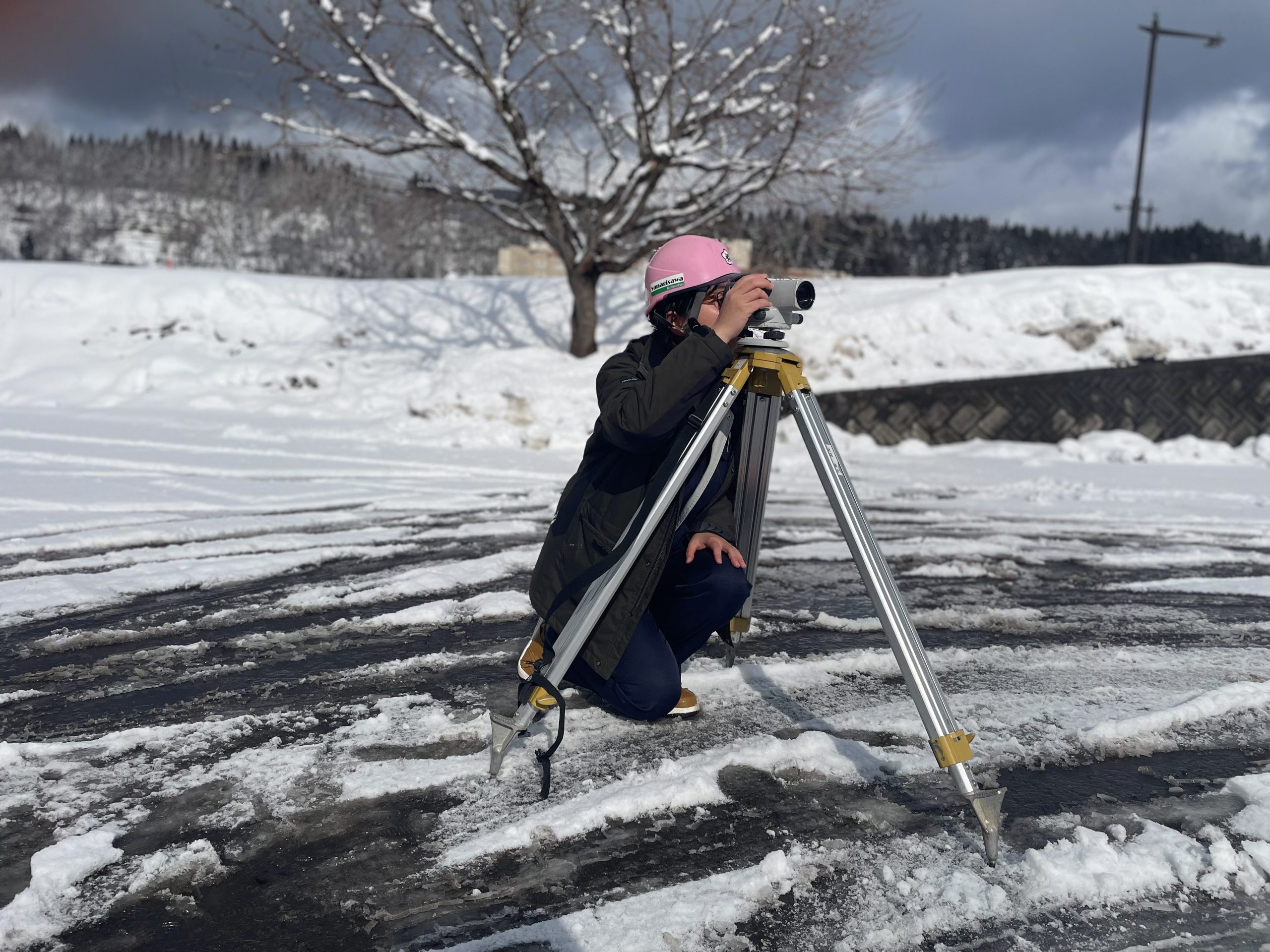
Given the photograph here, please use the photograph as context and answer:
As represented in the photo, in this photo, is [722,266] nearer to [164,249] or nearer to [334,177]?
[334,177]

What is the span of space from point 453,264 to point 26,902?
39.8 metres

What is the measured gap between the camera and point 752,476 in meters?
2.93

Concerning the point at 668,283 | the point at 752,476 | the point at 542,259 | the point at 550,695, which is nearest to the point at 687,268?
the point at 668,283

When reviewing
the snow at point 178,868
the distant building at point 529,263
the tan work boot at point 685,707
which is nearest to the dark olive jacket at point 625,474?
the tan work boot at point 685,707

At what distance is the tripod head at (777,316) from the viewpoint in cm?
223

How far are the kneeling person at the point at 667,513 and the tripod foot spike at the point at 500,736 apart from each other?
0.88 ft

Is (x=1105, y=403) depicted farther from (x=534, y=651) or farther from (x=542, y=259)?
(x=542, y=259)

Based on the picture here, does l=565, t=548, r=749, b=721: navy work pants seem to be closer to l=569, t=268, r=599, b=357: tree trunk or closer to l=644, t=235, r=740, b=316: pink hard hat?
l=644, t=235, r=740, b=316: pink hard hat

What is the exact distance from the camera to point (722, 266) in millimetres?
2531

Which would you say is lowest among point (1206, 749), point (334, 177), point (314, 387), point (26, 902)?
point (26, 902)

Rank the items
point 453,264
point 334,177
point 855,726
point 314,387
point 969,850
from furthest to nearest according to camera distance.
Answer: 1. point 453,264
2. point 314,387
3. point 334,177
4. point 855,726
5. point 969,850

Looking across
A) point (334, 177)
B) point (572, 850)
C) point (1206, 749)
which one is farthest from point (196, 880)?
point (334, 177)

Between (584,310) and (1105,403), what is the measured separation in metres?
6.57

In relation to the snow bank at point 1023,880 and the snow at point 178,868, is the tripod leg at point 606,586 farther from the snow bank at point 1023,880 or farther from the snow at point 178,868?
the snow bank at point 1023,880
